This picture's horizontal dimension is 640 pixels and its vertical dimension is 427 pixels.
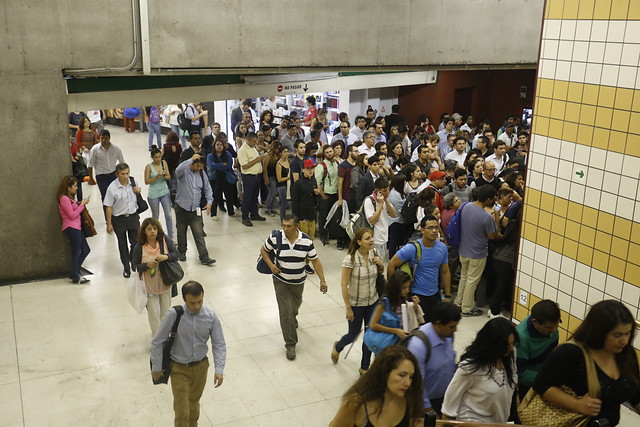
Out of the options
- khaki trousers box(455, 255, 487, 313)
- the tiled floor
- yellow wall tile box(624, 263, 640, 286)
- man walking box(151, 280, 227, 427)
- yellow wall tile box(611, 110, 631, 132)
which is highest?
yellow wall tile box(611, 110, 631, 132)

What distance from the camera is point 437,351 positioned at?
16.1ft

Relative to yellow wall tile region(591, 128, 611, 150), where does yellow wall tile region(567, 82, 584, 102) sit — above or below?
above

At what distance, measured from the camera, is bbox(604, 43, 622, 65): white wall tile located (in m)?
6.40

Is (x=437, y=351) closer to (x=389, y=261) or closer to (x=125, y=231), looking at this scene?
(x=389, y=261)

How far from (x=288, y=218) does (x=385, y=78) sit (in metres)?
8.73

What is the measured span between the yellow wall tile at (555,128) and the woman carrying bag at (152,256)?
4.17 m

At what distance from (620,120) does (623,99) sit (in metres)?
0.20

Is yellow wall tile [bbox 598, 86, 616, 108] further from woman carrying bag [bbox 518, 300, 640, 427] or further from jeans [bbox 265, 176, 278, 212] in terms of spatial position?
jeans [bbox 265, 176, 278, 212]

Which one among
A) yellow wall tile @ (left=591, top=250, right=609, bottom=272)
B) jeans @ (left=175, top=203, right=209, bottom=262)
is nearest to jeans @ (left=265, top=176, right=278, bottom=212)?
jeans @ (left=175, top=203, right=209, bottom=262)

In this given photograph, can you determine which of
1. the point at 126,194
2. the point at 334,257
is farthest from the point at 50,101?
the point at 334,257

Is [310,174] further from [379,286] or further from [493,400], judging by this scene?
[493,400]

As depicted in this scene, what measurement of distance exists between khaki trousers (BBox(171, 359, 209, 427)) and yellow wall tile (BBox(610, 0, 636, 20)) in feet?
16.0

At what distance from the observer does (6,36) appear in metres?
8.54

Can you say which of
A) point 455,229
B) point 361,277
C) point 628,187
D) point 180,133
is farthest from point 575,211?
point 180,133
